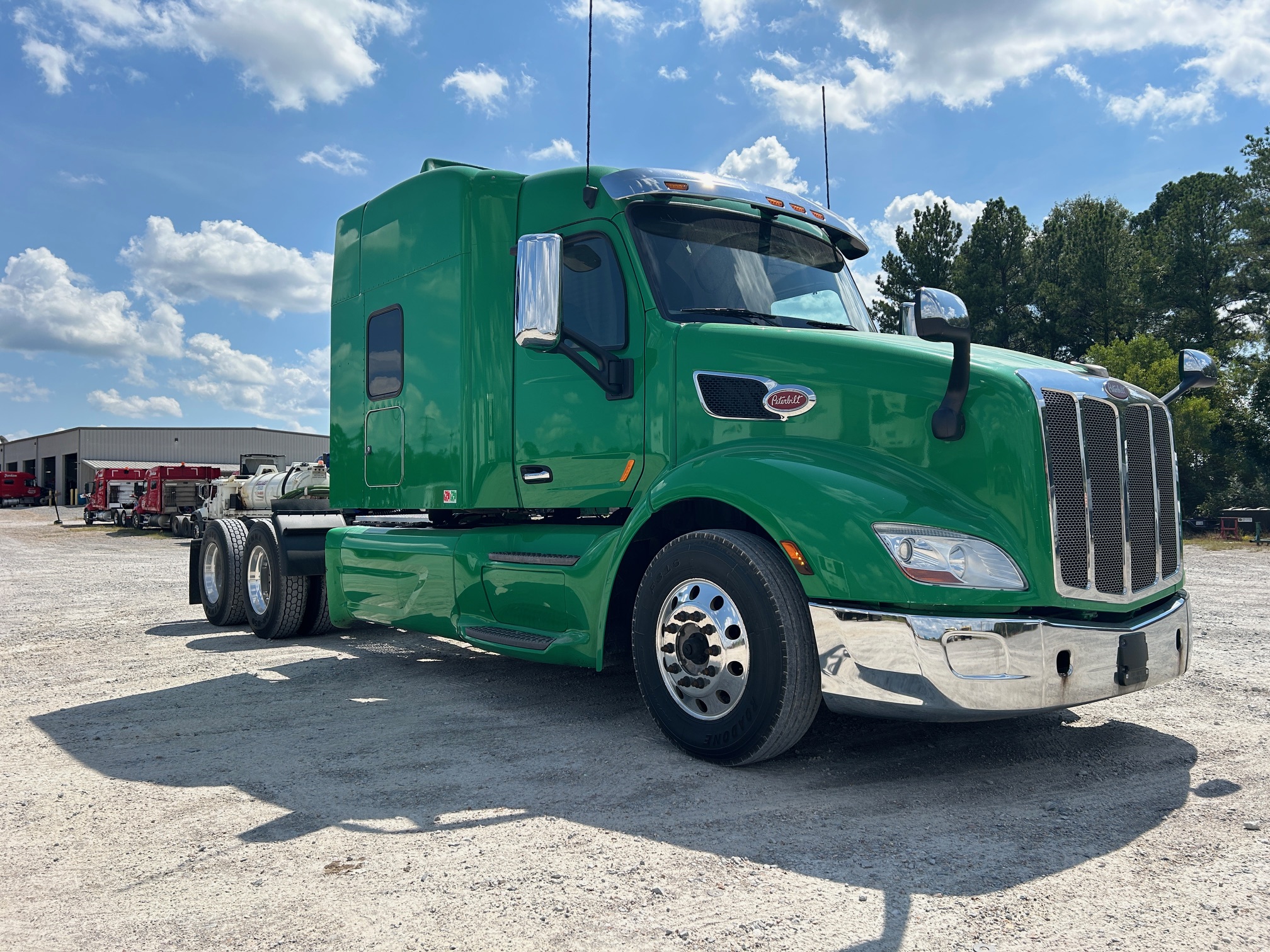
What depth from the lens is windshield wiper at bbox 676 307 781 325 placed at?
509cm

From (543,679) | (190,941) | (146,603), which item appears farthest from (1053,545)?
(146,603)

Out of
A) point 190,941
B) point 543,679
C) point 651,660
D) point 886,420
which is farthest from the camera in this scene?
point 543,679

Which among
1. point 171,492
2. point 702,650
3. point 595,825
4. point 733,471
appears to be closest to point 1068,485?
point 733,471

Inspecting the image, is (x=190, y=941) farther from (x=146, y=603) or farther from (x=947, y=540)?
(x=146, y=603)

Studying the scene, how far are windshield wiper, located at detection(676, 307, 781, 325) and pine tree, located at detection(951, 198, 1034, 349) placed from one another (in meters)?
37.2

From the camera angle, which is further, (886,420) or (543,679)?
(543,679)

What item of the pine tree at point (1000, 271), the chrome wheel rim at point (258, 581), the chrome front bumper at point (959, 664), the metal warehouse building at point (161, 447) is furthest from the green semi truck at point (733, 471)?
the metal warehouse building at point (161, 447)

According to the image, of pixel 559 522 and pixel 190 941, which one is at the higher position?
pixel 559 522

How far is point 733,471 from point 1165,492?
6.83ft

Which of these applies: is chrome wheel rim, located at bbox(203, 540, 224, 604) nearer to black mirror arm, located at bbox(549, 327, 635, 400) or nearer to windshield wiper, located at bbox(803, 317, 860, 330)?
black mirror arm, located at bbox(549, 327, 635, 400)

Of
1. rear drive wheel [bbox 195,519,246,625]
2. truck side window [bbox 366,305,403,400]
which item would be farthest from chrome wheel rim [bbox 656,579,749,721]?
rear drive wheel [bbox 195,519,246,625]

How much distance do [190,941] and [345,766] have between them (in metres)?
1.77

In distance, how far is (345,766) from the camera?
4473mm

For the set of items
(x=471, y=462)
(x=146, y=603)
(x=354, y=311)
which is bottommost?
(x=146, y=603)
